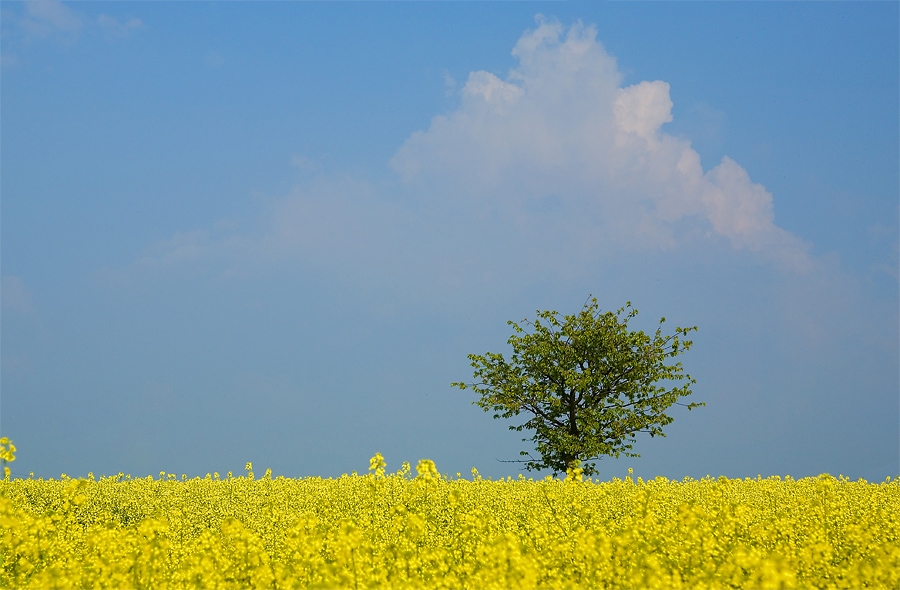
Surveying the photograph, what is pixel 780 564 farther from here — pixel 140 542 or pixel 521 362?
pixel 521 362

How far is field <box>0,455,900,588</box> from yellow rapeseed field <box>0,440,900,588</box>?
0.04 metres

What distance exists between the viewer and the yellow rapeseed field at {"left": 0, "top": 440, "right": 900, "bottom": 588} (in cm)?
926

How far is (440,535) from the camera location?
12.5 meters

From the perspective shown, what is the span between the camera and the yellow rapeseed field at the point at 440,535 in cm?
926

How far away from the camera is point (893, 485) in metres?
20.7

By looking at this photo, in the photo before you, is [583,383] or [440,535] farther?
[583,383]

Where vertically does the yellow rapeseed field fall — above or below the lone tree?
below

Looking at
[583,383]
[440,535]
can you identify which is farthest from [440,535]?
[583,383]

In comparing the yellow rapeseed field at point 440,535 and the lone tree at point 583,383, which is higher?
the lone tree at point 583,383

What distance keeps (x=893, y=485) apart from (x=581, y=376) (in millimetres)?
10235

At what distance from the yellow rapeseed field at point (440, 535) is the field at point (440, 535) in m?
0.04

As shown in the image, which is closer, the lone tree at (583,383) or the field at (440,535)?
the field at (440,535)

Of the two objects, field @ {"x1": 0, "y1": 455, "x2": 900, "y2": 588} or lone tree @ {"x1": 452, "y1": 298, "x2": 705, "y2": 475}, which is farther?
lone tree @ {"x1": 452, "y1": 298, "x2": 705, "y2": 475}

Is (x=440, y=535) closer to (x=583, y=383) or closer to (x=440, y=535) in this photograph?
(x=440, y=535)
